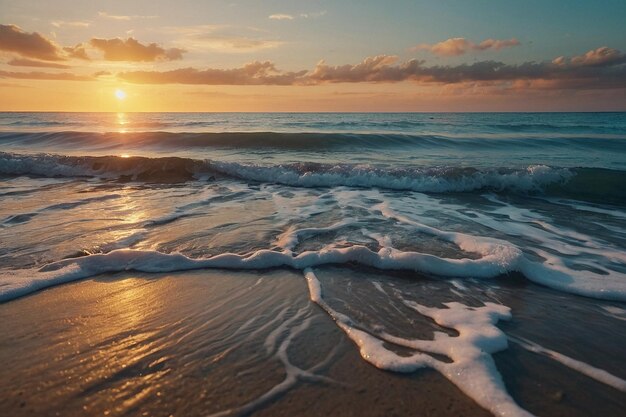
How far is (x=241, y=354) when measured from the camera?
8.54 ft

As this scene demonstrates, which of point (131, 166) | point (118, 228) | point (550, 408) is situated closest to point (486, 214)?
point (550, 408)

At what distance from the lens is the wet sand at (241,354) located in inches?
84.3

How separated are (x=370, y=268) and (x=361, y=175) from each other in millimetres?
6314

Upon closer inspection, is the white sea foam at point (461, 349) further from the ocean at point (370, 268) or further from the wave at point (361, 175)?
the wave at point (361, 175)

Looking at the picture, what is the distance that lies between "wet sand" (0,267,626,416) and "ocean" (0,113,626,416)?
0.02 metres

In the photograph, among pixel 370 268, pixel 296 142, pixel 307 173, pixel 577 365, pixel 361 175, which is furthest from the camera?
pixel 296 142

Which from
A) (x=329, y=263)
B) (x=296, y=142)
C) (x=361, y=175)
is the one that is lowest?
(x=329, y=263)

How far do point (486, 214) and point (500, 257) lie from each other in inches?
119

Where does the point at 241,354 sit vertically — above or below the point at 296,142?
below

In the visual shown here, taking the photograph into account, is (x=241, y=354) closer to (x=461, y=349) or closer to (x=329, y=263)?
(x=461, y=349)

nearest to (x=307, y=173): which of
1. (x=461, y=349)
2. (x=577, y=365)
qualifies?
(x=461, y=349)

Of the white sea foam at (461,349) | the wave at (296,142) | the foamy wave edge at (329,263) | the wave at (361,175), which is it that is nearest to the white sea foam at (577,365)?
the white sea foam at (461,349)

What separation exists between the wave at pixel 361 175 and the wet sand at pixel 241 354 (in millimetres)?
6408

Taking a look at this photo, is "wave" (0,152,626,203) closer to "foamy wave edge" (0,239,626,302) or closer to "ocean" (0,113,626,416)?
"ocean" (0,113,626,416)
